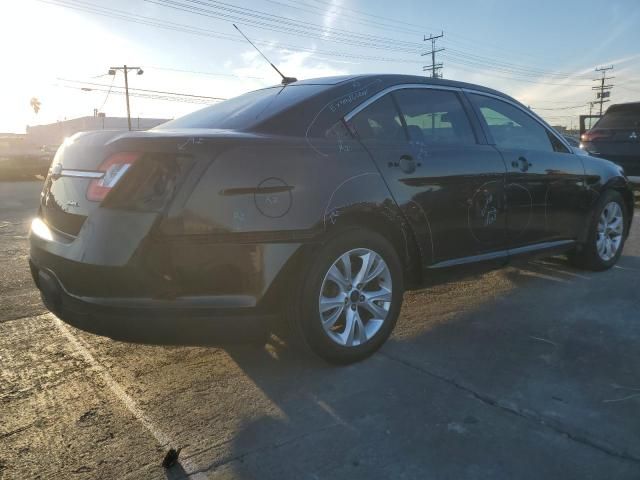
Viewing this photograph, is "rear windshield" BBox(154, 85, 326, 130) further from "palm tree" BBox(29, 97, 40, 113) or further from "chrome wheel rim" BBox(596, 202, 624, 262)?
"palm tree" BBox(29, 97, 40, 113)

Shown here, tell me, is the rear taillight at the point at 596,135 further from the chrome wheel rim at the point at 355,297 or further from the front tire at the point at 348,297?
the chrome wheel rim at the point at 355,297

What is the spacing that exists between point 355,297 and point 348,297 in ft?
0.19

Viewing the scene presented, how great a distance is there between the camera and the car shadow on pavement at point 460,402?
2.16 m

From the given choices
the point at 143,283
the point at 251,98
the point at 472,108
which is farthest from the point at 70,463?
the point at 472,108

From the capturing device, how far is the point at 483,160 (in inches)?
147

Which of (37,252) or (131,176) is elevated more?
(131,176)

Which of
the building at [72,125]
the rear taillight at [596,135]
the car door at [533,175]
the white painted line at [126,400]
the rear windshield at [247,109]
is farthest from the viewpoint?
the building at [72,125]

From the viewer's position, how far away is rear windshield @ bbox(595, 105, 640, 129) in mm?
9312

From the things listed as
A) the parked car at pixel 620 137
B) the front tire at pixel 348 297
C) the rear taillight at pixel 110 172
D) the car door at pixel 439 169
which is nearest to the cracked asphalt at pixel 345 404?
the front tire at pixel 348 297

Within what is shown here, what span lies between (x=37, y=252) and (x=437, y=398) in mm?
2193

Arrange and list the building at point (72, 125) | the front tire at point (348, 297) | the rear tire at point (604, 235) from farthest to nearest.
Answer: the building at point (72, 125) < the rear tire at point (604, 235) < the front tire at point (348, 297)

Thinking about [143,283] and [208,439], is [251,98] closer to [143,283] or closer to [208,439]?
[143,283]

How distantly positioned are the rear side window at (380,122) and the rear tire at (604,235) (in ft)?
8.26

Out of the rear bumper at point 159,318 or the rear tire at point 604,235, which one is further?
the rear tire at point 604,235
